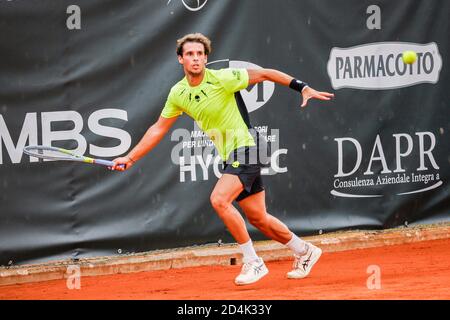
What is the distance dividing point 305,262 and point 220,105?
1.54 metres

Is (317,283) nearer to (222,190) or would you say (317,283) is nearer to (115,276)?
(222,190)

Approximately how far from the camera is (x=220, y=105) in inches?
314

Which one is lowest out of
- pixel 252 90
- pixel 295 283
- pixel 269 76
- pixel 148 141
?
pixel 295 283

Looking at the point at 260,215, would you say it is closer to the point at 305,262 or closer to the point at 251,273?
the point at 251,273

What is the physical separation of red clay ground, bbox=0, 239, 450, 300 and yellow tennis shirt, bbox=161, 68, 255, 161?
1139 millimetres

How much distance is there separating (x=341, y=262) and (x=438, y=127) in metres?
2.28

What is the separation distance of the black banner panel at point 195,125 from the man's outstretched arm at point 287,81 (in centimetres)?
182

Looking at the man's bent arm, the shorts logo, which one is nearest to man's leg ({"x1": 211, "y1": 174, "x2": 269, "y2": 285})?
the man's bent arm

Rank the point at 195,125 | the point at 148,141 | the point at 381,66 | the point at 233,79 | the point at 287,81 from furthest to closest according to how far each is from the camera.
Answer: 1. the point at 381,66
2. the point at 195,125
3. the point at 148,141
4. the point at 233,79
5. the point at 287,81

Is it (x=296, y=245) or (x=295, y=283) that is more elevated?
(x=296, y=245)

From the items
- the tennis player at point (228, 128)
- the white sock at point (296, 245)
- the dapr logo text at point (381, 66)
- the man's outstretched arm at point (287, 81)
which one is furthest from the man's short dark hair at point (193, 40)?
the dapr logo text at point (381, 66)

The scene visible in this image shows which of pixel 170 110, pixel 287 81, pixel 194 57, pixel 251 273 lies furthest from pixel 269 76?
pixel 251 273

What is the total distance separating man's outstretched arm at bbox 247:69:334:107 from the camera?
7660 millimetres

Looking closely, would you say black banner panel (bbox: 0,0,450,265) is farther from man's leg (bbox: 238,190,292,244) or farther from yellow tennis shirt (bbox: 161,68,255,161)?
man's leg (bbox: 238,190,292,244)
